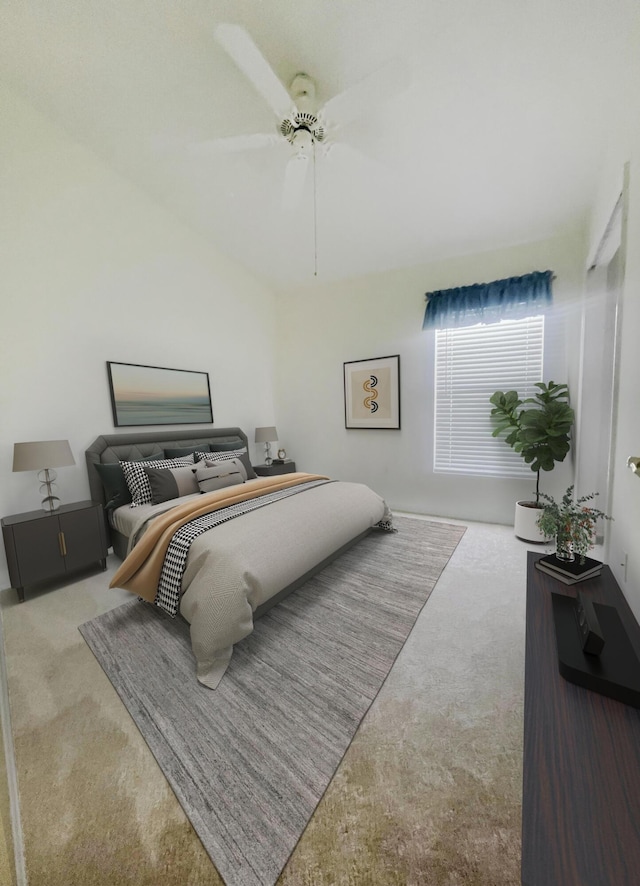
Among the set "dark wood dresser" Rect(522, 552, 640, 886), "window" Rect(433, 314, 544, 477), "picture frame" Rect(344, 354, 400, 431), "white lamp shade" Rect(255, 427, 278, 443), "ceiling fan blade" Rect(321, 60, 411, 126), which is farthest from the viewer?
"white lamp shade" Rect(255, 427, 278, 443)

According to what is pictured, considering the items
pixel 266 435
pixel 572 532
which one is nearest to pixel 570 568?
pixel 572 532

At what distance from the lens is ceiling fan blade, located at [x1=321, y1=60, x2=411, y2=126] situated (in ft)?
5.20

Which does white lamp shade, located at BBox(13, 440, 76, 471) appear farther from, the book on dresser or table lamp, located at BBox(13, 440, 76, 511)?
the book on dresser

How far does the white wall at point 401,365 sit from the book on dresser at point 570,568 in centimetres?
214

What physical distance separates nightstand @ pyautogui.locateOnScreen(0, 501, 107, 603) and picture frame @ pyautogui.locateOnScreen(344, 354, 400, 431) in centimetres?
297

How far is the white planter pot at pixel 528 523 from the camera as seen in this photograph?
2.99 meters

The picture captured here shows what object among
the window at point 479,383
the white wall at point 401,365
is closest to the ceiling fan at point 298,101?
the white wall at point 401,365

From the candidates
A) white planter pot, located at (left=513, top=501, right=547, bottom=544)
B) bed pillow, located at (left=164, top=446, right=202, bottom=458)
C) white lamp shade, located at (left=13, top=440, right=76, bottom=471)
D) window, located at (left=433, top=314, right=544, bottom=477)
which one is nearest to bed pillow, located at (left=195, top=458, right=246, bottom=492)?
bed pillow, located at (left=164, top=446, right=202, bottom=458)

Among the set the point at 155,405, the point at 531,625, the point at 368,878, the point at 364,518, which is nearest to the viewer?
→ the point at 368,878

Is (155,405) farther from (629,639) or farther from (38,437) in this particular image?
(629,639)

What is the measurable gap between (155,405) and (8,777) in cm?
284

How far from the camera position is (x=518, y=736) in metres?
1.31

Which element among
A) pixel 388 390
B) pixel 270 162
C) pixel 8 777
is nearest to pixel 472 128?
pixel 270 162

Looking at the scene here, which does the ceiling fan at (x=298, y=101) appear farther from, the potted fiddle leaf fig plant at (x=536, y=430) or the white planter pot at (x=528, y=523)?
the white planter pot at (x=528, y=523)
